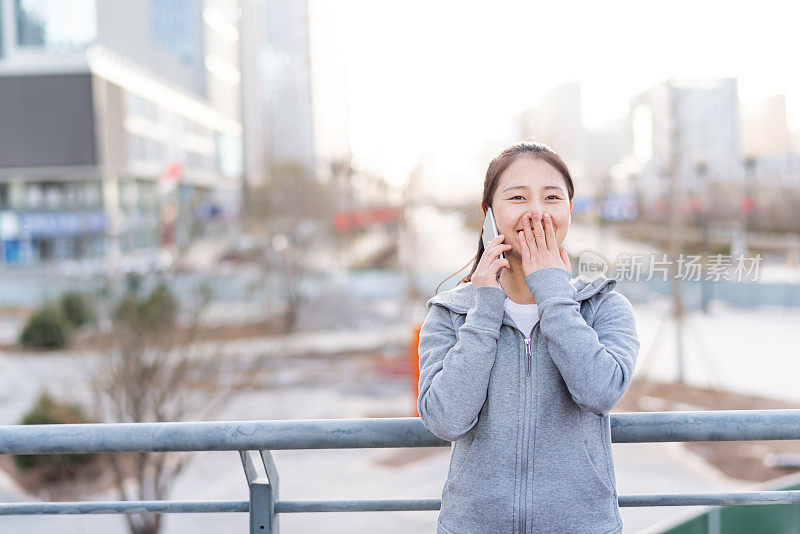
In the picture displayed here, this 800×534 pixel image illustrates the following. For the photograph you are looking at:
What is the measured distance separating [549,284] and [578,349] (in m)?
0.16

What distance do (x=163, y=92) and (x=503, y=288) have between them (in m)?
64.8

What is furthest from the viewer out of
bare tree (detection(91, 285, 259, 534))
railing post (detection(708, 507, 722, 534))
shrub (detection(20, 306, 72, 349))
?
shrub (detection(20, 306, 72, 349))

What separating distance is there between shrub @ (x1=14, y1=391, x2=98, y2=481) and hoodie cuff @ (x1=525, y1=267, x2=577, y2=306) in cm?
1023

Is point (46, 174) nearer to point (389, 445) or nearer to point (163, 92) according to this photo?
point (163, 92)

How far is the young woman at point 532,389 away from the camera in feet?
5.44

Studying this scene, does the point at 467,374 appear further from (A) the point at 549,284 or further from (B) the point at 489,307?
(A) the point at 549,284

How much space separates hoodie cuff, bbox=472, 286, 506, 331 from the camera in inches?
66.1

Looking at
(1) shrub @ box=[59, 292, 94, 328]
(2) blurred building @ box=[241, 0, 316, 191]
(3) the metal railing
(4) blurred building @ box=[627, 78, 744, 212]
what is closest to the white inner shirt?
(3) the metal railing

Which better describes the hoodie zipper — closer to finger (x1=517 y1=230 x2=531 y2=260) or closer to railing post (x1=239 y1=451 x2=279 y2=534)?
finger (x1=517 y1=230 x2=531 y2=260)

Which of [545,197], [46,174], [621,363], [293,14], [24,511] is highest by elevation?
[293,14]

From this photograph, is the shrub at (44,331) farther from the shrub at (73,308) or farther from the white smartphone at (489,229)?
the white smartphone at (489,229)

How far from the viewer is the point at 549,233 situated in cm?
175

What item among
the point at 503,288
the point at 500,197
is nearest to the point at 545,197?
the point at 500,197

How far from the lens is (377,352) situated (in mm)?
20312
